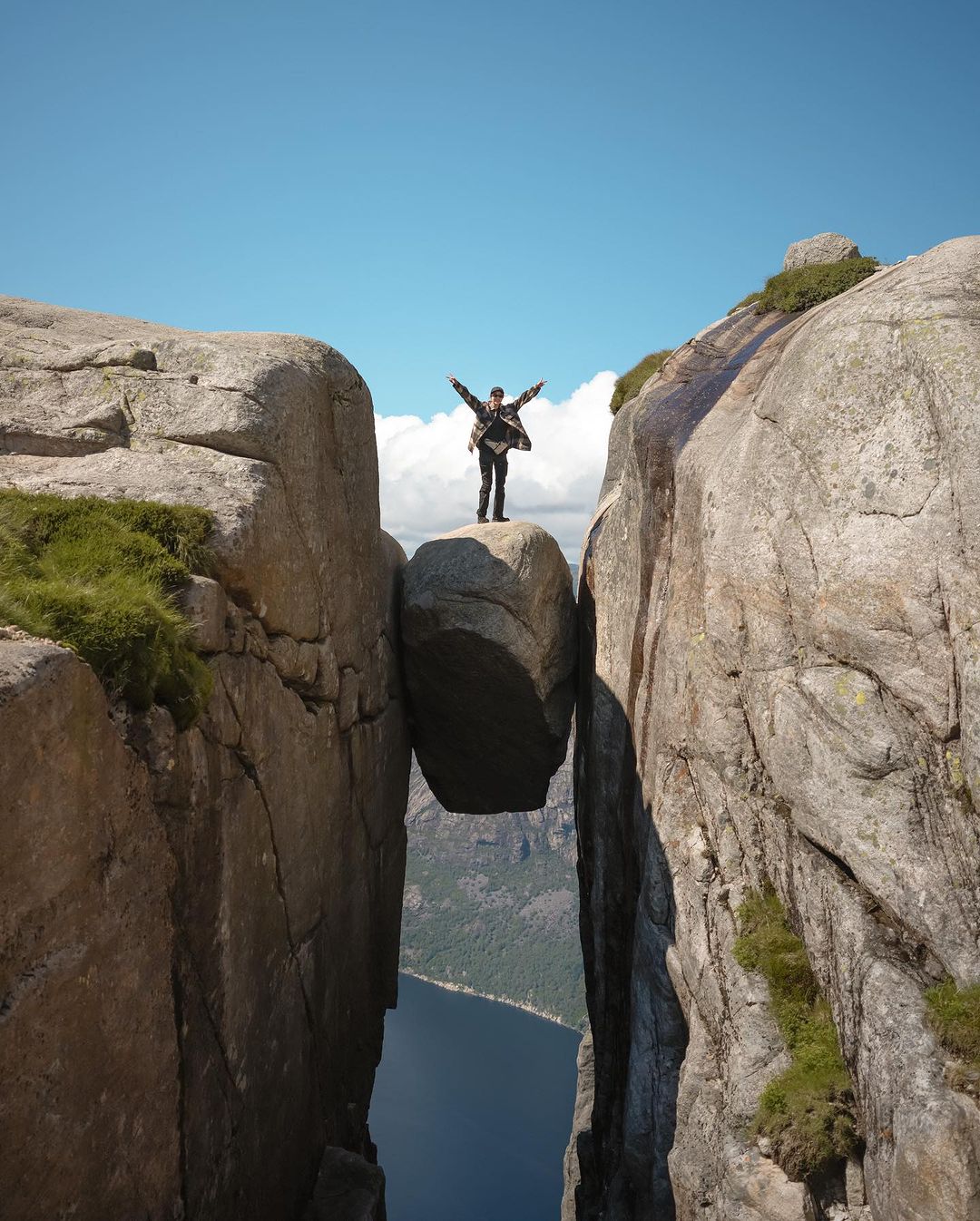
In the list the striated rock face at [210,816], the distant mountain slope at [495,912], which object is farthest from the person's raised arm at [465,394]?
the distant mountain slope at [495,912]

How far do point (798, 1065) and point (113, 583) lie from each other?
968cm

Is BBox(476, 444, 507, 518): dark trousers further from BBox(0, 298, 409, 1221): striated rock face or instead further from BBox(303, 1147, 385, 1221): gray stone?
BBox(303, 1147, 385, 1221): gray stone

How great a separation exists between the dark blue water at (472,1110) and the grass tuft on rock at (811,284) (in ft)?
231

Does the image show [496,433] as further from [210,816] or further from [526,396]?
[210,816]

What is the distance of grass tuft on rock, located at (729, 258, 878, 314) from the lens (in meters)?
18.0

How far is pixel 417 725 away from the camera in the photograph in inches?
895

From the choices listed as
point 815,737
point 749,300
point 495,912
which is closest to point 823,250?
point 749,300

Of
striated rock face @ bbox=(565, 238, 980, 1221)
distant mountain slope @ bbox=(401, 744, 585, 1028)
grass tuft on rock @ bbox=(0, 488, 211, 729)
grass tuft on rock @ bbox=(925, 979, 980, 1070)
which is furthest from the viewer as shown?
distant mountain slope @ bbox=(401, 744, 585, 1028)

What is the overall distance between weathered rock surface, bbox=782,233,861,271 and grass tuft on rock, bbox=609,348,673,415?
453 centimetres

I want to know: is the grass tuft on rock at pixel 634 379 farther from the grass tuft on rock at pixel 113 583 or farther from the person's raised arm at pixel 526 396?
the grass tuft on rock at pixel 113 583

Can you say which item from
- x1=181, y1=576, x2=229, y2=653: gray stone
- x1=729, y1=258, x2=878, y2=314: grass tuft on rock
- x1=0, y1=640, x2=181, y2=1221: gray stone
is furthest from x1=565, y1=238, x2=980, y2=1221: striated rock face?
x1=181, y1=576, x2=229, y2=653: gray stone

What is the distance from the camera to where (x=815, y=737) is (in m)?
12.1

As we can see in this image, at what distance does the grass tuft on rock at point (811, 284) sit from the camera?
1800cm

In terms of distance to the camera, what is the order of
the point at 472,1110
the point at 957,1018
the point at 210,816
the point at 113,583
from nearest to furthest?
the point at 957,1018 < the point at 113,583 < the point at 210,816 < the point at 472,1110
